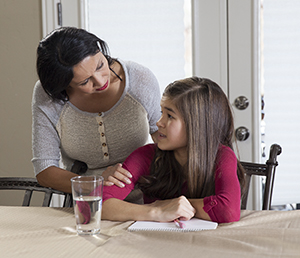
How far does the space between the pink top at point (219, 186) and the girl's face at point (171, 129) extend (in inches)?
3.7

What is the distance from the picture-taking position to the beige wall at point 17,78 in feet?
7.21

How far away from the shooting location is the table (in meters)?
0.78

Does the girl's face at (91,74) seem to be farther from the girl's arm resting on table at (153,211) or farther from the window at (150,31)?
the window at (150,31)

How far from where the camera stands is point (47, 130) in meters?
1.46

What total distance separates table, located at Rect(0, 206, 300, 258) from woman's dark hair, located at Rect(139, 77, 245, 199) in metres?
0.22

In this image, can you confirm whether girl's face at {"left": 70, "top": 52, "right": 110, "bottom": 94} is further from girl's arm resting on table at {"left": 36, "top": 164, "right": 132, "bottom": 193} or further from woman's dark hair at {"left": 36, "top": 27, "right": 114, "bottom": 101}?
girl's arm resting on table at {"left": 36, "top": 164, "right": 132, "bottom": 193}

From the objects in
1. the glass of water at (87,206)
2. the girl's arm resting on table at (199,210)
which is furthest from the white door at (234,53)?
the glass of water at (87,206)

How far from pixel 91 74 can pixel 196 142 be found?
1.35 ft

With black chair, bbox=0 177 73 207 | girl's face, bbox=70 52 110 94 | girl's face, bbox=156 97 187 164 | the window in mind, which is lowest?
black chair, bbox=0 177 73 207

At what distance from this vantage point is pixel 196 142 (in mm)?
1232

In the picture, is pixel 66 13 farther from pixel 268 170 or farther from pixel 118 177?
pixel 268 170

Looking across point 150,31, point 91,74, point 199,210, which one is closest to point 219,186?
point 199,210

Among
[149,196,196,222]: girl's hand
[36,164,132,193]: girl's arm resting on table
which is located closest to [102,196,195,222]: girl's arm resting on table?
[149,196,196,222]: girl's hand

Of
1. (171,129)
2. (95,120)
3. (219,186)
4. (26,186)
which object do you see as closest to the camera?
(219,186)
